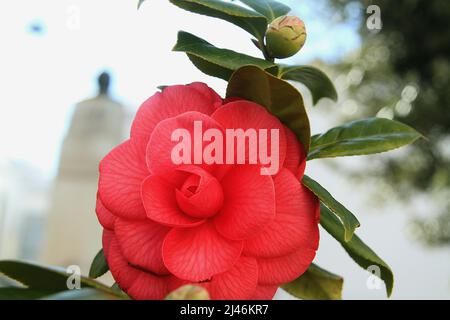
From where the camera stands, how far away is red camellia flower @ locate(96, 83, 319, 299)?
9.5 inches

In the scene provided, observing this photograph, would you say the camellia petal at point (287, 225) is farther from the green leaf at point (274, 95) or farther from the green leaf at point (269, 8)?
the green leaf at point (269, 8)

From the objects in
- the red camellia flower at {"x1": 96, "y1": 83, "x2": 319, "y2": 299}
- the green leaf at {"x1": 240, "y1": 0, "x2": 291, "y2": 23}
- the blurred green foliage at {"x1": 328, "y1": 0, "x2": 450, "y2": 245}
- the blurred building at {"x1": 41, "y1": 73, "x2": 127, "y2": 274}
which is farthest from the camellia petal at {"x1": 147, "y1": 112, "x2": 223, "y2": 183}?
the blurred green foliage at {"x1": 328, "y1": 0, "x2": 450, "y2": 245}

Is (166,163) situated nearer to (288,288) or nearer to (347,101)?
(288,288)

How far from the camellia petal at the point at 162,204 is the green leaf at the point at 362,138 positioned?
0.10 meters

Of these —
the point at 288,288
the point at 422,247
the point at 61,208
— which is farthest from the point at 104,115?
the point at 288,288

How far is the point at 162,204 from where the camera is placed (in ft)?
0.80

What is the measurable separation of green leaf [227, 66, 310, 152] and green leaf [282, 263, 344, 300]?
0.36ft

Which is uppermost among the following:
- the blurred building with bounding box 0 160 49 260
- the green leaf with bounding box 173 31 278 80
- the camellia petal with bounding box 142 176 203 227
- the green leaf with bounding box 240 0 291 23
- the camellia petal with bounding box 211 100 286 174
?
the green leaf with bounding box 240 0 291 23

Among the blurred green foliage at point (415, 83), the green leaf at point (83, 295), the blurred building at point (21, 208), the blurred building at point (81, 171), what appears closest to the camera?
the green leaf at point (83, 295)

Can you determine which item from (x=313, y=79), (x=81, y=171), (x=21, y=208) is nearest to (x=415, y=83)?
(x=81, y=171)

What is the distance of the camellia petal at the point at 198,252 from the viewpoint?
24 centimetres

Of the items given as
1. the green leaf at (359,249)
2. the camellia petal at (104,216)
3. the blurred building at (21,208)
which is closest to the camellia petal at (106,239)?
the camellia petal at (104,216)

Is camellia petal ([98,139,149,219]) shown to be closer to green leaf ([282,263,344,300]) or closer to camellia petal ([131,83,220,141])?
camellia petal ([131,83,220,141])
